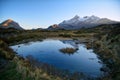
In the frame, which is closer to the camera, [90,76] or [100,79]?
[100,79]

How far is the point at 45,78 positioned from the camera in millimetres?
15914

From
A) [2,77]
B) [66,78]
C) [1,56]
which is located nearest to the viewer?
[2,77]

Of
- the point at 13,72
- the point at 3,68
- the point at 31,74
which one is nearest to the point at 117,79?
the point at 31,74

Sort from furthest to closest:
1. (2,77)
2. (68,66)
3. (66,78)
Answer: (68,66) < (66,78) < (2,77)

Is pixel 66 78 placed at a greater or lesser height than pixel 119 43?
lesser

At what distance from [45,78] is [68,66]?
9.74 meters

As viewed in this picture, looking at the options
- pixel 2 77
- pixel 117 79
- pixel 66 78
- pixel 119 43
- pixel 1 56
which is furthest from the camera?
pixel 119 43

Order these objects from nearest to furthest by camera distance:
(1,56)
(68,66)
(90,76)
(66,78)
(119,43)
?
1. (66,78)
2. (90,76)
3. (1,56)
4. (68,66)
5. (119,43)

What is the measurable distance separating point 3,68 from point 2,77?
8.26 feet

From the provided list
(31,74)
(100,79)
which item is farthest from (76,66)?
(31,74)

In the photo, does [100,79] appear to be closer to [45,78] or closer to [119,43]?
[45,78]

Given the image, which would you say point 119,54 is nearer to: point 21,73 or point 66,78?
point 66,78

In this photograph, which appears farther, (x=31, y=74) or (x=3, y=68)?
(x=3, y=68)

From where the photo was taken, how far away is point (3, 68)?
17984 mm
